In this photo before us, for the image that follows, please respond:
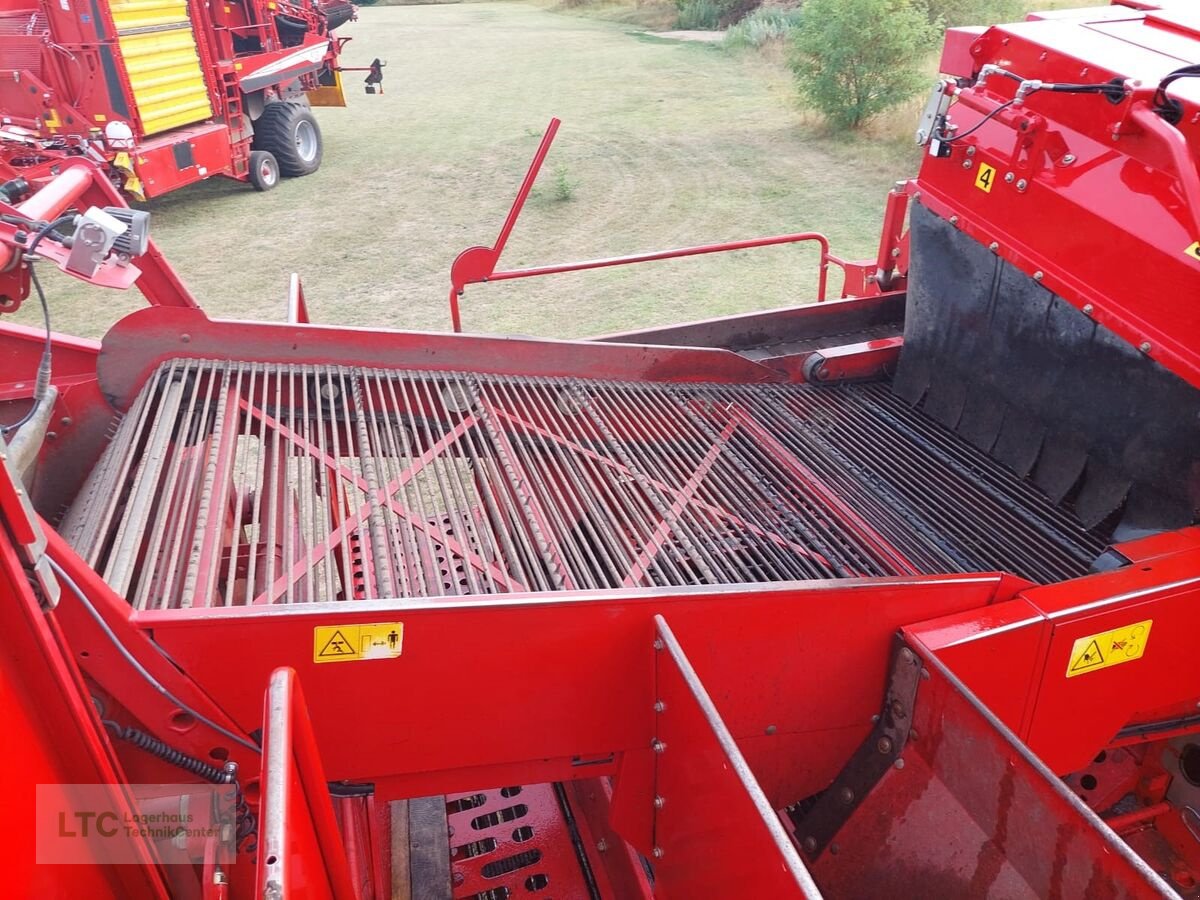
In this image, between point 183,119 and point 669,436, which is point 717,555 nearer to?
point 669,436

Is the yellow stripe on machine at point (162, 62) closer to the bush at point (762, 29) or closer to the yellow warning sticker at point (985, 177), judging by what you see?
the yellow warning sticker at point (985, 177)

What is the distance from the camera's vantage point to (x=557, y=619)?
197 cm

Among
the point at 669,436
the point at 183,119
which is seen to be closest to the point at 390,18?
the point at 183,119

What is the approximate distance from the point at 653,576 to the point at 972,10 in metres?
12.2

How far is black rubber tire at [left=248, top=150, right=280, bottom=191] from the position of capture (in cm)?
1023

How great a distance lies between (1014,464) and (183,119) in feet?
28.5

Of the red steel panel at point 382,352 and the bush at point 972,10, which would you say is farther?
the bush at point 972,10

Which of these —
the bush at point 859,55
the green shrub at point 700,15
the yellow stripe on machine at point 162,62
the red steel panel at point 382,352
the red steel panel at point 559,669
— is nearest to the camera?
the red steel panel at point 559,669

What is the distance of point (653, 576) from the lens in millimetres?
2436

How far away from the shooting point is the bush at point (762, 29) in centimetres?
1841

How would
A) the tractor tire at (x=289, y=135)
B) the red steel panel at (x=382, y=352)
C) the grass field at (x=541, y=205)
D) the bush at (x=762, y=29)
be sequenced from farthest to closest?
the bush at (x=762, y=29), the tractor tire at (x=289, y=135), the grass field at (x=541, y=205), the red steel panel at (x=382, y=352)

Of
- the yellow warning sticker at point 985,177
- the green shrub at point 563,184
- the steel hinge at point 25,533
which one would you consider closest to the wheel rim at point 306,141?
the green shrub at point 563,184

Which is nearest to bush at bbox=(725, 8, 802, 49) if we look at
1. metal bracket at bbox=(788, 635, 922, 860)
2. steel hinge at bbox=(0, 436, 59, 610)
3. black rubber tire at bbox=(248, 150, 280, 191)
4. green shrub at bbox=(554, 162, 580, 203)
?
green shrub at bbox=(554, 162, 580, 203)

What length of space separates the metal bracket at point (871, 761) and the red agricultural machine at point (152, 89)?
6.77m
